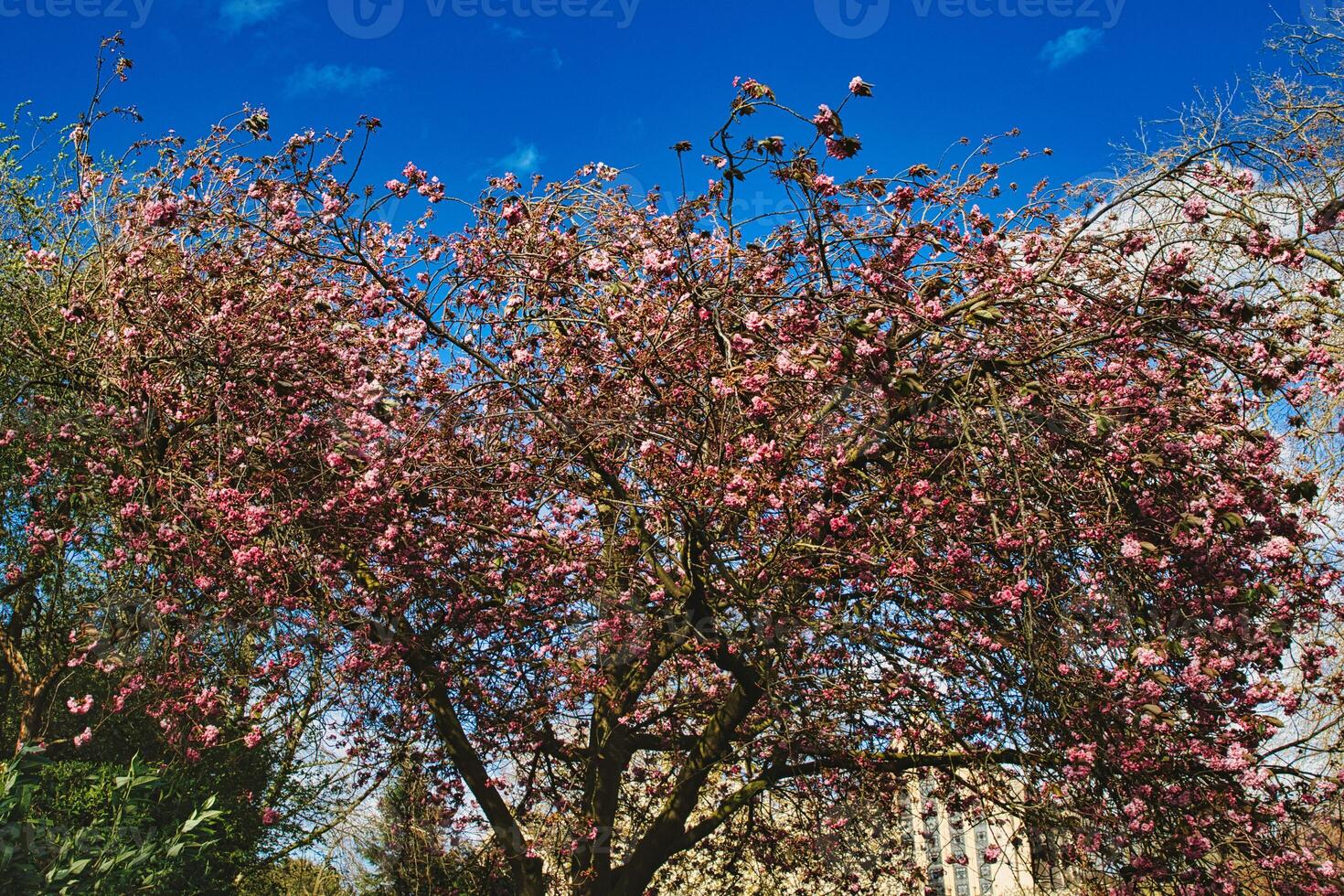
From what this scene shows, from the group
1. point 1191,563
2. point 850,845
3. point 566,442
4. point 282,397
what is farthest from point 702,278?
point 850,845

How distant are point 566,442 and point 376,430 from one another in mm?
1454

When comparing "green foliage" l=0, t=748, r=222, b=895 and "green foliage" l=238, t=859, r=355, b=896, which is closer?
"green foliage" l=0, t=748, r=222, b=895

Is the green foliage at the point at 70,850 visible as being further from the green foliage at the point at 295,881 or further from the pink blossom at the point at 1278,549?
the green foliage at the point at 295,881

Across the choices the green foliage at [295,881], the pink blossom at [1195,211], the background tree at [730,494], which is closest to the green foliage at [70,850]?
the background tree at [730,494]

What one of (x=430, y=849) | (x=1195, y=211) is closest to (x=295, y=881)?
(x=430, y=849)

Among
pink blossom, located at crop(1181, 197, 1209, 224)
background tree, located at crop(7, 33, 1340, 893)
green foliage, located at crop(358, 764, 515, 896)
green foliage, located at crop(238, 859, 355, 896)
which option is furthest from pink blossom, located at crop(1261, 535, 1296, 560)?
green foliage, located at crop(238, 859, 355, 896)

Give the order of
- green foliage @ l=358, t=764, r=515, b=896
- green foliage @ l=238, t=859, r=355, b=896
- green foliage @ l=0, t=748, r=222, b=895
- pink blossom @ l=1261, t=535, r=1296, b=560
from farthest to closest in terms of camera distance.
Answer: green foliage @ l=238, t=859, r=355, b=896
green foliage @ l=358, t=764, r=515, b=896
pink blossom @ l=1261, t=535, r=1296, b=560
green foliage @ l=0, t=748, r=222, b=895

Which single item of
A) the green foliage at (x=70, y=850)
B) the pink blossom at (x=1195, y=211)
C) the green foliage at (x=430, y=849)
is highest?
the pink blossom at (x=1195, y=211)

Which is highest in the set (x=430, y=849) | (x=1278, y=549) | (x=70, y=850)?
(x=1278, y=549)

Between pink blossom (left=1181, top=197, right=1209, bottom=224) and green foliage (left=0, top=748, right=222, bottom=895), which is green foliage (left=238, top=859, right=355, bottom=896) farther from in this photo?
pink blossom (left=1181, top=197, right=1209, bottom=224)

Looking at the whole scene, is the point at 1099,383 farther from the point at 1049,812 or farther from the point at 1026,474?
the point at 1049,812

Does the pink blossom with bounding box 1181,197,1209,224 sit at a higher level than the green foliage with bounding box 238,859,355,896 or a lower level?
higher

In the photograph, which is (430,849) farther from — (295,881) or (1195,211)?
(295,881)

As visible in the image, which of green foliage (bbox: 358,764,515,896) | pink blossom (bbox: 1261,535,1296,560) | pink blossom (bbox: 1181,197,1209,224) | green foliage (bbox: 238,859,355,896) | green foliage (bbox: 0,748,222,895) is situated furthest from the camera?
green foliage (bbox: 238,859,355,896)
